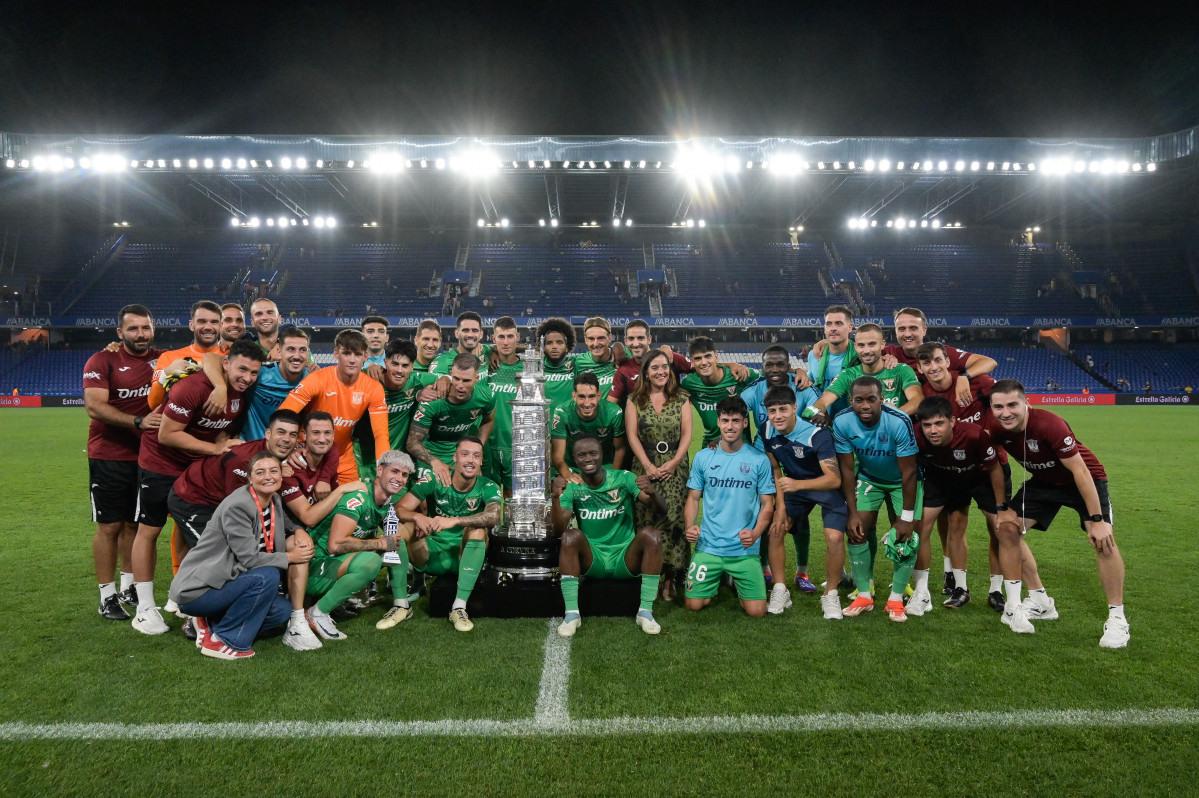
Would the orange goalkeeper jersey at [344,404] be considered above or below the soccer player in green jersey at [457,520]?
above

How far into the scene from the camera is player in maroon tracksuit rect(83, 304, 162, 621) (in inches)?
181

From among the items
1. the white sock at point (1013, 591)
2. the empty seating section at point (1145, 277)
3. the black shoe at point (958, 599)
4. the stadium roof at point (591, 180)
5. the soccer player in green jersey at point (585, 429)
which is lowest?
the black shoe at point (958, 599)

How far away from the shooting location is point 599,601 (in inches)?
184

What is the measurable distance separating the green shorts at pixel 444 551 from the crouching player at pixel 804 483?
233cm

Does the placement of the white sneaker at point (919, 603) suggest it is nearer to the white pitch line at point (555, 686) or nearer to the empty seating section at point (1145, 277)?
the white pitch line at point (555, 686)

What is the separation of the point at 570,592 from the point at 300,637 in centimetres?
173

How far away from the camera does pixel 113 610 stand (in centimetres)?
457

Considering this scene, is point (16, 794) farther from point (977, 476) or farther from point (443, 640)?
point (977, 476)

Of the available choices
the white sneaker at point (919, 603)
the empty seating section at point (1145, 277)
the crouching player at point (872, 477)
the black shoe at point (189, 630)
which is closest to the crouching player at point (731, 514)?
the crouching player at point (872, 477)

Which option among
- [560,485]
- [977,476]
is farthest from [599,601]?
[977,476]

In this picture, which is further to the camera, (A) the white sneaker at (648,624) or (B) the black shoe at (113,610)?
(B) the black shoe at (113,610)

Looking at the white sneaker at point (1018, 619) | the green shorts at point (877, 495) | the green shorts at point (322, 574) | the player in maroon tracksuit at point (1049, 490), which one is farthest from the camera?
the green shorts at point (877, 495)

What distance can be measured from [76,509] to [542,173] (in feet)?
82.2

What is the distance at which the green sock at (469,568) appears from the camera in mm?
4531
